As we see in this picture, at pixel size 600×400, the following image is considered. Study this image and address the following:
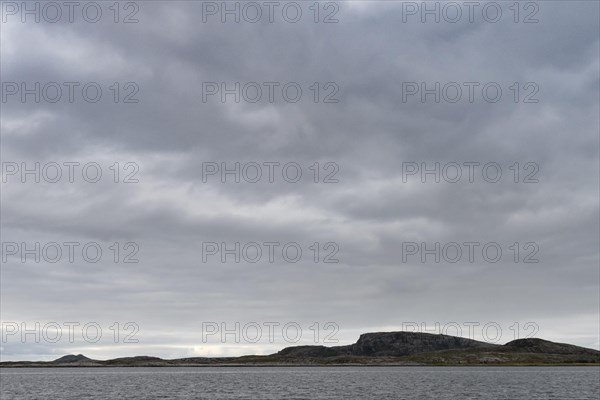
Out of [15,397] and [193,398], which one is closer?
[193,398]

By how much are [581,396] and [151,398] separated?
3324 inches

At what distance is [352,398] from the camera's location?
124688 mm

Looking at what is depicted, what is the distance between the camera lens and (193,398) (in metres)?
126

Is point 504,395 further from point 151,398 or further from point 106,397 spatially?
point 106,397

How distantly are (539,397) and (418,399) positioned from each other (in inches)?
958

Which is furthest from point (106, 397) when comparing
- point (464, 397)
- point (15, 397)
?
point (464, 397)

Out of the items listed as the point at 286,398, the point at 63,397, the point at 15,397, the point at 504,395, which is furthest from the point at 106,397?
the point at 504,395

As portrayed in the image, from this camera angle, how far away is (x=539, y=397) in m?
125

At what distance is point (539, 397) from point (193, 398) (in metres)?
67.1

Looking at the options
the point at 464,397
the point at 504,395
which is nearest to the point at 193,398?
the point at 464,397

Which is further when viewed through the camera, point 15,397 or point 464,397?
point 15,397

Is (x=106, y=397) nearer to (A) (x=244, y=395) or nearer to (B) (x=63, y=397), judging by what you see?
(B) (x=63, y=397)

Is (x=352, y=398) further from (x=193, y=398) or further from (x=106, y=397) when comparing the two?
(x=106, y=397)

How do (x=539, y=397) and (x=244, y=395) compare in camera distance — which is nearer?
(x=539, y=397)
